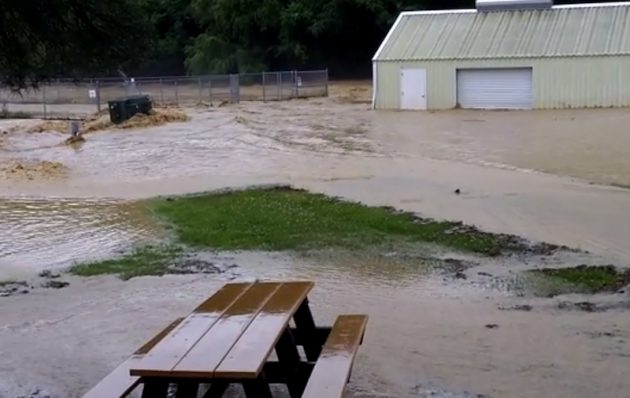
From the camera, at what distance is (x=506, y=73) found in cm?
4278

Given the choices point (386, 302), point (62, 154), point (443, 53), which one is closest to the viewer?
point (386, 302)

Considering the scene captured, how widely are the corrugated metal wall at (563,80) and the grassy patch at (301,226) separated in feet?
82.4

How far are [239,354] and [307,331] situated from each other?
2.22 meters

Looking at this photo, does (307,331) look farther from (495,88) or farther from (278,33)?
(278,33)

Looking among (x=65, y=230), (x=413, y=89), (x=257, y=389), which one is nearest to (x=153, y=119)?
(x=413, y=89)

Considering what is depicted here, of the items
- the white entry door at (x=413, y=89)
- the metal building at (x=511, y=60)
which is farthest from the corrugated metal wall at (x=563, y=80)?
the white entry door at (x=413, y=89)

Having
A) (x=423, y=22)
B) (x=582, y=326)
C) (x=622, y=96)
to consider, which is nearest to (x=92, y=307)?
(x=582, y=326)

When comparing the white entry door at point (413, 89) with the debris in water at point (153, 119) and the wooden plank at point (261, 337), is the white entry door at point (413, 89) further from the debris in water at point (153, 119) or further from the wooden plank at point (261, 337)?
the wooden plank at point (261, 337)

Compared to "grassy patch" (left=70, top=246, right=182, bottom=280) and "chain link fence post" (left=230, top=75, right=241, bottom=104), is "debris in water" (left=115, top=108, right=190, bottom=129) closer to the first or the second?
"chain link fence post" (left=230, top=75, right=241, bottom=104)

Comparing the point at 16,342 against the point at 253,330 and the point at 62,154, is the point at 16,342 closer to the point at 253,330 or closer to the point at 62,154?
the point at 253,330

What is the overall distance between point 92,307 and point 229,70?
62392 mm

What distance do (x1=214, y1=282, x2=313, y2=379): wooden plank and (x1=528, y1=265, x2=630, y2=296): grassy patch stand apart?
4444 mm

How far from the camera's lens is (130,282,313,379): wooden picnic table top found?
4887 millimetres

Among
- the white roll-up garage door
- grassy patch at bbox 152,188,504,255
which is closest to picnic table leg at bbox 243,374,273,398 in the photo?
grassy patch at bbox 152,188,504,255
